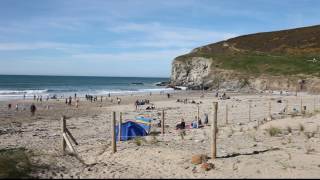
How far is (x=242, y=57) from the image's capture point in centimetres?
9138

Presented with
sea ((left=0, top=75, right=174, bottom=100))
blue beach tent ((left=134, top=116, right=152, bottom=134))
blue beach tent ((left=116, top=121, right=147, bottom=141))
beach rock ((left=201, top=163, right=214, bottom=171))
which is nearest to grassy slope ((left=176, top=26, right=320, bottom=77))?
sea ((left=0, top=75, right=174, bottom=100))

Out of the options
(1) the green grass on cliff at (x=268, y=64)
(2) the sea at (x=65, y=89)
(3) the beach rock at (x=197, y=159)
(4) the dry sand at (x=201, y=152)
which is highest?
(1) the green grass on cliff at (x=268, y=64)

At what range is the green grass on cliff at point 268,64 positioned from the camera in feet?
247

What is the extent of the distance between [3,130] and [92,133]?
19.7 ft

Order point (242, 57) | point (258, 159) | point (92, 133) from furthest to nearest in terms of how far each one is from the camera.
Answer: point (242, 57) < point (92, 133) < point (258, 159)

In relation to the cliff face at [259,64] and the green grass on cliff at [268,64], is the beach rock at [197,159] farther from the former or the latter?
the green grass on cliff at [268,64]

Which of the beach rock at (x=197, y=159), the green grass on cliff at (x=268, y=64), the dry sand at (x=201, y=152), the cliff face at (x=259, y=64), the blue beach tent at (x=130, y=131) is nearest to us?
the dry sand at (x=201, y=152)

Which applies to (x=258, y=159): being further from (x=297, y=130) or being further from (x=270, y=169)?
(x=297, y=130)

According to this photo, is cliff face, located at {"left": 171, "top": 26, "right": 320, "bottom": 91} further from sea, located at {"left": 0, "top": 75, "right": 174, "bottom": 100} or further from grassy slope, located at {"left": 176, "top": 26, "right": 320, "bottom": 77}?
sea, located at {"left": 0, "top": 75, "right": 174, "bottom": 100}

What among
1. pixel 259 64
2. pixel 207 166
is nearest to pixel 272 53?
pixel 259 64

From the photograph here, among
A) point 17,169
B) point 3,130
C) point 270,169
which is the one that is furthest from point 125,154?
point 3,130

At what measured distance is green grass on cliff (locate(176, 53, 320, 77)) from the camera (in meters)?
75.2

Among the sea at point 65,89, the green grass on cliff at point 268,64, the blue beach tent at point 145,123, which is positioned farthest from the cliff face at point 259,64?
the blue beach tent at point 145,123

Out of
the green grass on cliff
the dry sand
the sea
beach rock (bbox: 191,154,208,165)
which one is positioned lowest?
the sea
